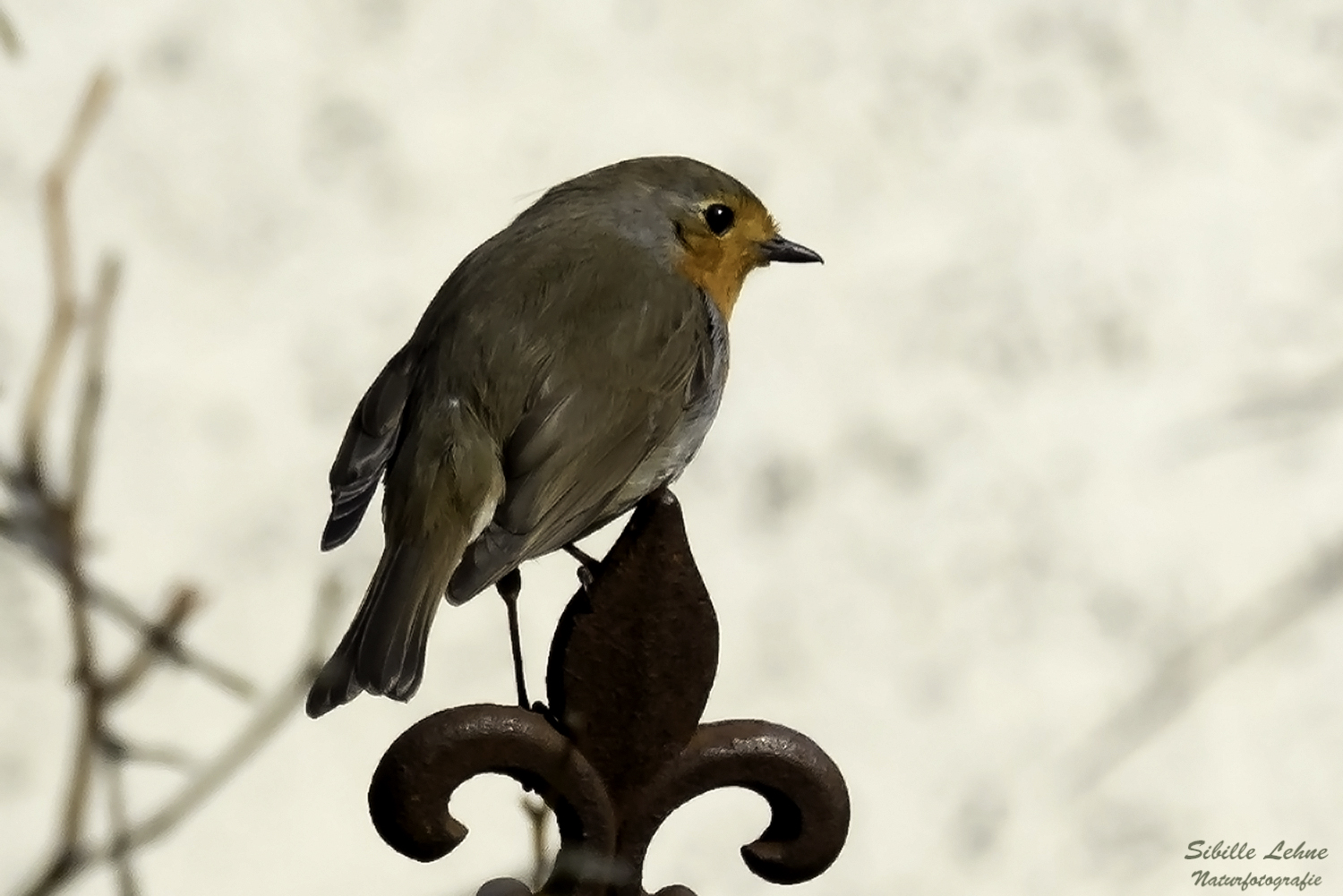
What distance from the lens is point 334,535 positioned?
1.54m

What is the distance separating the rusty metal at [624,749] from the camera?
1.19m

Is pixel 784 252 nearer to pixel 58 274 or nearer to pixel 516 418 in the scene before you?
pixel 516 418

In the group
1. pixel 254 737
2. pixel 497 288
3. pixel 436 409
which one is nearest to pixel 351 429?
pixel 436 409

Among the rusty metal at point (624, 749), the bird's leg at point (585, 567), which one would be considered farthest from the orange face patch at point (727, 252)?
the rusty metal at point (624, 749)

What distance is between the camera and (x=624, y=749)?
1.23 metres

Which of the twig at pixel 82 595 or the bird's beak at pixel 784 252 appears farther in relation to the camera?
the bird's beak at pixel 784 252

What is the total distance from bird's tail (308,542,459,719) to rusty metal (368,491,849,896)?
10cm

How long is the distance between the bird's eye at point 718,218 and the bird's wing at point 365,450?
0.49 m

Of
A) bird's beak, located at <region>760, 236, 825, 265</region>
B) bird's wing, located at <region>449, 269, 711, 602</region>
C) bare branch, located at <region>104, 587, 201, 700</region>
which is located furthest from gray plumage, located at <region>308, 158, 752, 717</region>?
bare branch, located at <region>104, 587, 201, 700</region>

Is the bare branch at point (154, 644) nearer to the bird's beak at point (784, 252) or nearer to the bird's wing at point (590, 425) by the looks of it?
the bird's wing at point (590, 425)

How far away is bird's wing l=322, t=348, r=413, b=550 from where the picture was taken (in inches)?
60.9

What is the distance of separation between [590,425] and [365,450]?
247mm

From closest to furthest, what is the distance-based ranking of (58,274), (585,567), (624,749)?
1. (58,274)
2. (624,749)
3. (585,567)

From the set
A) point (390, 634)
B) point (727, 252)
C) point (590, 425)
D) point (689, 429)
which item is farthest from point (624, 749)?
point (727, 252)
